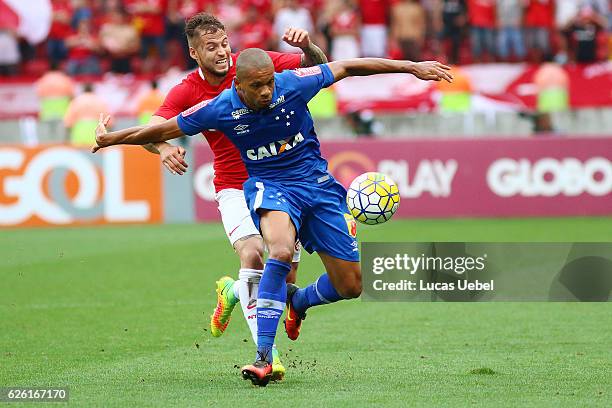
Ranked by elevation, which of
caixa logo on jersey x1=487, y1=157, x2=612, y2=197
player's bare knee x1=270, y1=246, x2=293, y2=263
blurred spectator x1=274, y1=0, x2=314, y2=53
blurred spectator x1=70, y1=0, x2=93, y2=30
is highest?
blurred spectator x1=70, y1=0, x2=93, y2=30

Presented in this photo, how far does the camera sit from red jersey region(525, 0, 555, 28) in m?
21.5

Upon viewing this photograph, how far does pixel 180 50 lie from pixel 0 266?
9731 mm

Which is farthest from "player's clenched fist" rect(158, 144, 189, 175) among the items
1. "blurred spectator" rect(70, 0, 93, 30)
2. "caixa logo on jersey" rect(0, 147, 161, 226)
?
"blurred spectator" rect(70, 0, 93, 30)

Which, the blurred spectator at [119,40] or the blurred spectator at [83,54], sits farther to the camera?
the blurred spectator at [83,54]

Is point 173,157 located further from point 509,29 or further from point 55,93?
point 55,93

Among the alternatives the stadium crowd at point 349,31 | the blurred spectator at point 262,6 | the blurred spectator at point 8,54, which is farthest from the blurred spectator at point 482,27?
the blurred spectator at point 8,54

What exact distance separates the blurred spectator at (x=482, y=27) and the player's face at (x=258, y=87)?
14.7m

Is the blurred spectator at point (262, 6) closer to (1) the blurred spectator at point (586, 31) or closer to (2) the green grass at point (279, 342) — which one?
(1) the blurred spectator at point (586, 31)

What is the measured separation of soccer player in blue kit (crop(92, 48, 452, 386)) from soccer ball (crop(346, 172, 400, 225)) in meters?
0.25

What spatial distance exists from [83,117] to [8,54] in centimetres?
403

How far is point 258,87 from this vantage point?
7375 millimetres

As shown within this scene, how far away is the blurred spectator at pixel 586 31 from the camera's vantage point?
70.7 feet

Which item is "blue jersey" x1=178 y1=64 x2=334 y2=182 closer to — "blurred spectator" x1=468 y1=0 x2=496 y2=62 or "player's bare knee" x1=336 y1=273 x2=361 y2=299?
"player's bare knee" x1=336 y1=273 x2=361 y2=299

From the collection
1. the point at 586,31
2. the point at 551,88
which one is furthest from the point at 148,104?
the point at 586,31
